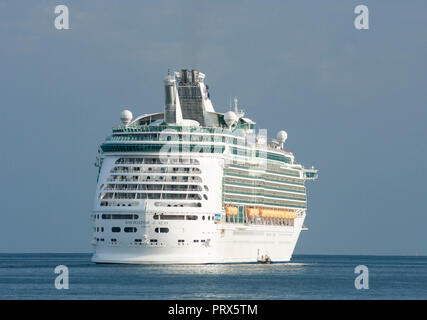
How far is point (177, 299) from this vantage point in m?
64.9

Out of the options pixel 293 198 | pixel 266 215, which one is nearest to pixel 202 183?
pixel 266 215

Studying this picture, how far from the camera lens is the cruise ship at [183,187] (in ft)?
285

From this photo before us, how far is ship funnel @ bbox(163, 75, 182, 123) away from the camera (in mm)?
94000

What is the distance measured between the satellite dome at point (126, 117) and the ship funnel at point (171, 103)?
148 inches

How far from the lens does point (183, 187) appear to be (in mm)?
89125

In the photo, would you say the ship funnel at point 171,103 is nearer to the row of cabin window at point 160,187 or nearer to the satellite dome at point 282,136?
the row of cabin window at point 160,187

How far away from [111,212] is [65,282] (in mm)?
11930

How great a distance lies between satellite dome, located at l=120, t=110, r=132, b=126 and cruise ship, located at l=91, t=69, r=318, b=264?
3 cm

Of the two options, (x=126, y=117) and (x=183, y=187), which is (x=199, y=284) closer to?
(x=183, y=187)

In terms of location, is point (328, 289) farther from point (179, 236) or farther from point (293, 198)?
point (293, 198)

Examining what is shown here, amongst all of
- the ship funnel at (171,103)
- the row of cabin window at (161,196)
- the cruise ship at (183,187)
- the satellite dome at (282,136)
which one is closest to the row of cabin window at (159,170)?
the cruise ship at (183,187)

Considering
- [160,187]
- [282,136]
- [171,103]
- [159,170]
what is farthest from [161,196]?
→ [282,136]
